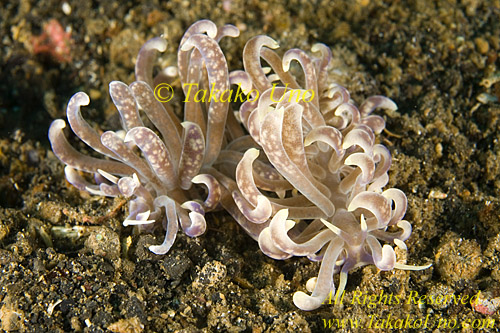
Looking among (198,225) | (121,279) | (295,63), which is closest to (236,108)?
(295,63)

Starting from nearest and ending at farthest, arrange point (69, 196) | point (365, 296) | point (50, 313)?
point (50, 313) < point (365, 296) < point (69, 196)

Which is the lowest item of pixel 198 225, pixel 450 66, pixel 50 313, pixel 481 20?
pixel 50 313

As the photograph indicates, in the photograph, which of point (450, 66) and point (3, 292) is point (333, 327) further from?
point (450, 66)

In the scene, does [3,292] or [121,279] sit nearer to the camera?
[3,292]

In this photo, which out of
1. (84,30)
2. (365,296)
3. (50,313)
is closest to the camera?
(50,313)

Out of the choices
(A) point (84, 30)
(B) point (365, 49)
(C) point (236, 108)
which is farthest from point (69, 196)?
(B) point (365, 49)

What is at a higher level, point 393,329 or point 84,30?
point 84,30
